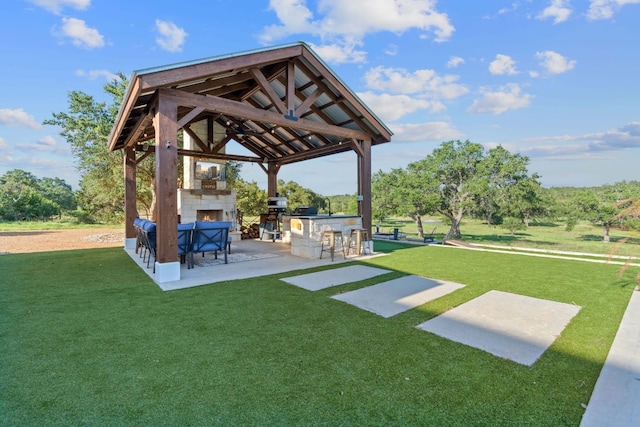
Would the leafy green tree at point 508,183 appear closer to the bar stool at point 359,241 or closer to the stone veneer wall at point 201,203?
the bar stool at point 359,241

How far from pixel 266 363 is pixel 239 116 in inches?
190

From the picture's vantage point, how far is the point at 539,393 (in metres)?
1.94

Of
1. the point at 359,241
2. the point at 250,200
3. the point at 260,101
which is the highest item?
the point at 260,101

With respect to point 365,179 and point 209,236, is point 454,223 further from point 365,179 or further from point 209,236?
point 209,236

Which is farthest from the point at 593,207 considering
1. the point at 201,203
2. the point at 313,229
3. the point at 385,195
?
the point at 201,203

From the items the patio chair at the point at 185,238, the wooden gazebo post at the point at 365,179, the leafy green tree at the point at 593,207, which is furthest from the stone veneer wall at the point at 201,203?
the leafy green tree at the point at 593,207

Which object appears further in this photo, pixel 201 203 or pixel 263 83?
pixel 201 203

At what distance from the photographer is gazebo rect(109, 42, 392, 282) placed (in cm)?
484

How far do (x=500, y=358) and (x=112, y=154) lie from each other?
47.0ft

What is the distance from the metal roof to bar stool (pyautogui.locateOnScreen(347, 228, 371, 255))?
93.0 inches

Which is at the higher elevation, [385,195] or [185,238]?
[385,195]

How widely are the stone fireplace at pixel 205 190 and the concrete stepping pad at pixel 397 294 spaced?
7321 mm

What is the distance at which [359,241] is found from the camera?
24.5 feet

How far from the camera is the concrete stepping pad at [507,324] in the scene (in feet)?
8.50
